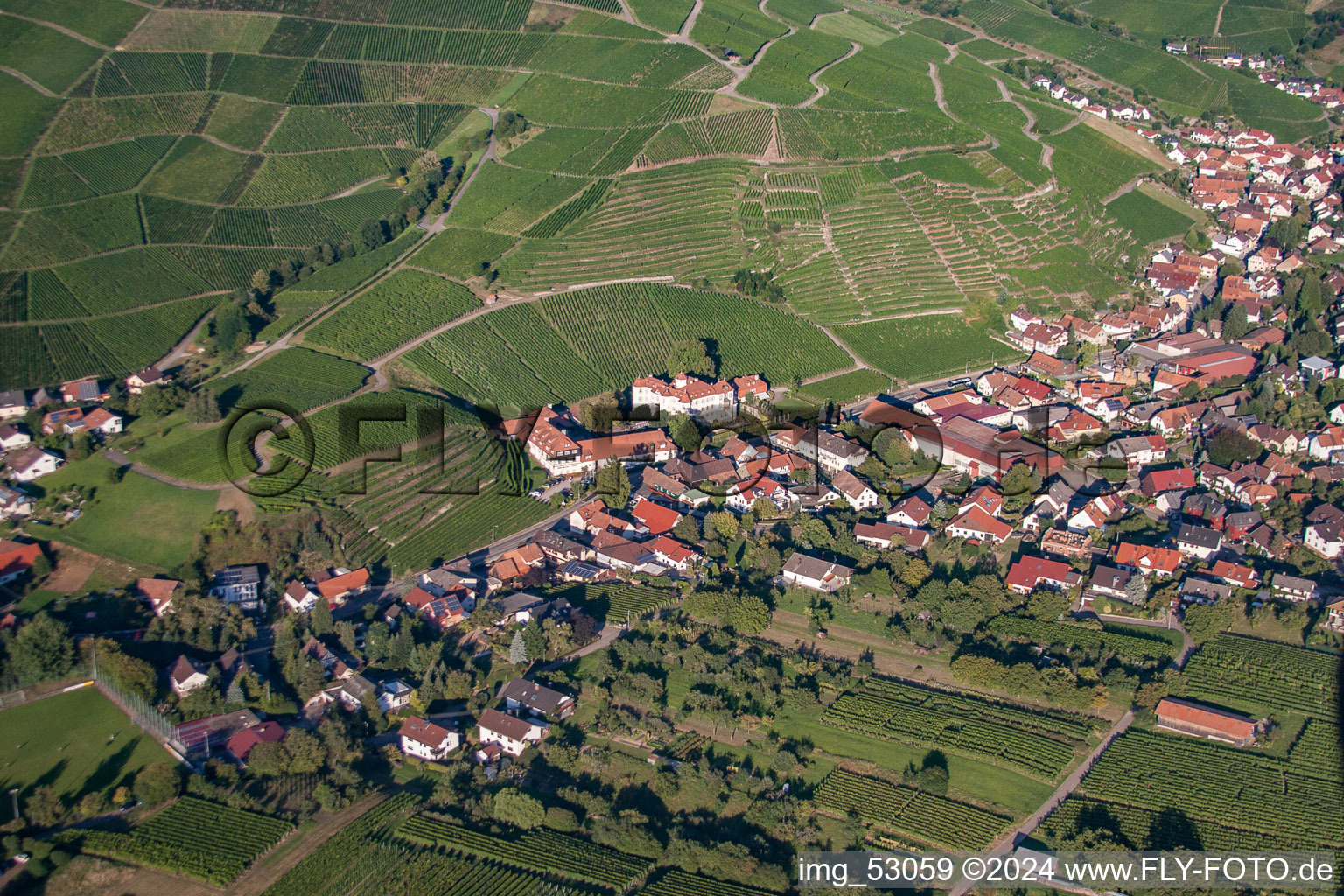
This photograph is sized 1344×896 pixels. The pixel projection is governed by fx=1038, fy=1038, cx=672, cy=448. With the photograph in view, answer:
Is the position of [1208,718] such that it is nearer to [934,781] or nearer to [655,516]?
[934,781]

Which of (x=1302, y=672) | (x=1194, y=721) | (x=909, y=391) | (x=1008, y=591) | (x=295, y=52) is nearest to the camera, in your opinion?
(x=1194, y=721)

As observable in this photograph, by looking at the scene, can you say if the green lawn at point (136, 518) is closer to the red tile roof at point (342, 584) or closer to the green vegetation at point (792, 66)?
the red tile roof at point (342, 584)

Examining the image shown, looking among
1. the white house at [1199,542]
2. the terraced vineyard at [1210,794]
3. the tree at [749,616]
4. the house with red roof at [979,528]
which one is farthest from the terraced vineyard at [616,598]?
the white house at [1199,542]

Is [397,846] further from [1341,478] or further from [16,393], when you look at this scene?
[1341,478]

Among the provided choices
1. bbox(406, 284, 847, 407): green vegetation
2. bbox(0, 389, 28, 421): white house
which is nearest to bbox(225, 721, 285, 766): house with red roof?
bbox(406, 284, 847, 407): green vegetation

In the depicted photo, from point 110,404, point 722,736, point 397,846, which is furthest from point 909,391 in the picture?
point 110,404

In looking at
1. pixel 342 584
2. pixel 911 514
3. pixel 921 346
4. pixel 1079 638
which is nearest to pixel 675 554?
pixel 911 514
